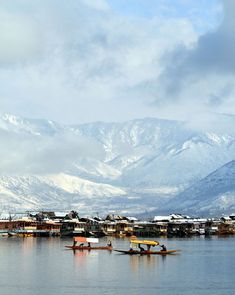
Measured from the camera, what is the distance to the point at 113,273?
77500 millimetres

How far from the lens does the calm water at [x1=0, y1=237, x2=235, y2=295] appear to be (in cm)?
6625

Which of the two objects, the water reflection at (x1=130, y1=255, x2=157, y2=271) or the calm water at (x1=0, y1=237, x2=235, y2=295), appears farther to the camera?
the water reflection at (x1=130, y1=255, x2=157, y2=271)

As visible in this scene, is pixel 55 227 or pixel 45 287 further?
pixel 55 227

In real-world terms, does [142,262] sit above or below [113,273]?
above

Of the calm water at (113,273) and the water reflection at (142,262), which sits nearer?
the calm water at (113,273)

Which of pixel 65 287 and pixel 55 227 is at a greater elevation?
pixel 55 227

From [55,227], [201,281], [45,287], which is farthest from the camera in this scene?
[55,227]

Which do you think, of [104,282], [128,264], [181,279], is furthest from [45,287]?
[128,264]

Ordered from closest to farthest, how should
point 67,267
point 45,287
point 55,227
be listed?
point 45,287 < point 67,267 < point 55,227

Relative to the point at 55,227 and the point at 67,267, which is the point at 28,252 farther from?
the point at 55,227

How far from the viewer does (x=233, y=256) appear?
103 metres

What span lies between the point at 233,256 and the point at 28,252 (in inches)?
1147

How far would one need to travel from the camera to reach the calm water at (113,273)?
6625 cm

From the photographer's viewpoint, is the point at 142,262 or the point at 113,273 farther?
the point at 142,262
